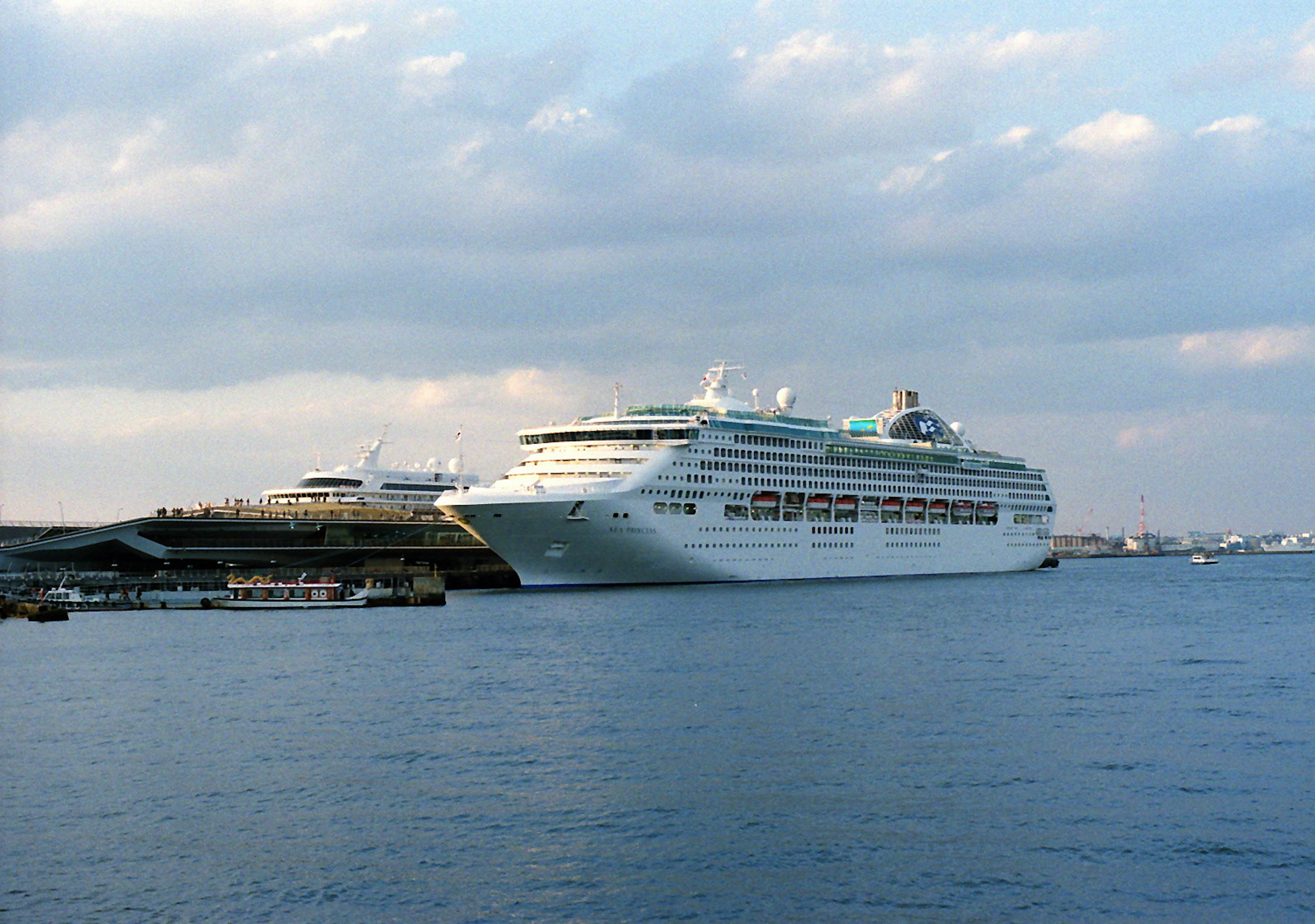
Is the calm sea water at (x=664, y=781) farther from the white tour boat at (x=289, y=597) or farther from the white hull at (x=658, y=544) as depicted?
the white tour boat at (x=289, y=597)

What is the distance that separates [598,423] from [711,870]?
64.6 m

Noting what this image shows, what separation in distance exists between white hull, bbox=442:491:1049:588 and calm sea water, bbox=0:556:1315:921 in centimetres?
2381

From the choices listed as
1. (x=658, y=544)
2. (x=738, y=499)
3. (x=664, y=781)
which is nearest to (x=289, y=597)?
(x=658, y=544)

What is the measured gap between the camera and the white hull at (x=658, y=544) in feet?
257

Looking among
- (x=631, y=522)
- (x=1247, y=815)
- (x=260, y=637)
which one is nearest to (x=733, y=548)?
(x=631, y=522)

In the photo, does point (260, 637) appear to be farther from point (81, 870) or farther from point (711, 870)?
point (711, 870)

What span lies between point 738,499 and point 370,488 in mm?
53878

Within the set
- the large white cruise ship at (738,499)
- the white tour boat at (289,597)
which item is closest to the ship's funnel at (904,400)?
the large white cruise ship at (738,499)

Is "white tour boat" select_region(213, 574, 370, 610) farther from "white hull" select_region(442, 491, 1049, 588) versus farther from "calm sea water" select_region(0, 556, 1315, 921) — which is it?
"calm sea water" select_region(0, 556, 1315, 921)

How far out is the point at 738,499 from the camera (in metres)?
89.9

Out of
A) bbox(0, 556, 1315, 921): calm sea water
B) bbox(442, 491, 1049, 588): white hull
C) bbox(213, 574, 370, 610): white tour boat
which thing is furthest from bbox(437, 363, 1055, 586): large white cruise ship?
bbox(0, 556, 1315, 921): calm sea water

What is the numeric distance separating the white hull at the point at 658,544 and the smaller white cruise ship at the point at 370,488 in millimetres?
46043

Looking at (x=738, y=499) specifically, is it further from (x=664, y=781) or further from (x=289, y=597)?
(x=664, y=781)

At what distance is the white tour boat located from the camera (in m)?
83.9
